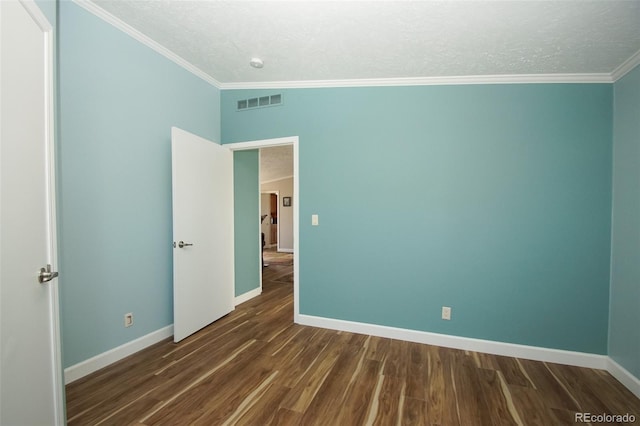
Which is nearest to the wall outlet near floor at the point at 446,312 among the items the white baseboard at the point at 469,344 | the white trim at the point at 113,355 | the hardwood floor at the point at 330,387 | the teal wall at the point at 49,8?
the white baseboard at the point at 469,344

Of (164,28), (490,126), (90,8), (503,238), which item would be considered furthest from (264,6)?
(503,238)

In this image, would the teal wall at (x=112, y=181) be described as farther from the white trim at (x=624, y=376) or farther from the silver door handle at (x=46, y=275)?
the white trim at (x=624, y=376)

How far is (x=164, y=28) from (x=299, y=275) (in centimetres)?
263

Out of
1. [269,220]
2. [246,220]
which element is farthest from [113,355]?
[269,220]

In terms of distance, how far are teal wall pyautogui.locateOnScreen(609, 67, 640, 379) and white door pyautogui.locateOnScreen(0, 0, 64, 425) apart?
3749 millimetres

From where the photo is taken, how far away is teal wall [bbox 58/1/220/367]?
187 cm

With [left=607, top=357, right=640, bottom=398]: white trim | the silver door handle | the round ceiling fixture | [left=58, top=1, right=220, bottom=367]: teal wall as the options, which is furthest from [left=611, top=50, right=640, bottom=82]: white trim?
the silver door handle

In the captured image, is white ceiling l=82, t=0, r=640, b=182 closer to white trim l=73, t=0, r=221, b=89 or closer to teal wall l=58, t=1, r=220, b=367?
white trim l=73, t=0, r=221, b=89

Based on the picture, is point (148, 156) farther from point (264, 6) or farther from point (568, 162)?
point (568, 162)

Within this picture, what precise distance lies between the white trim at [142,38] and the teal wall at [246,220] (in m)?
1.02

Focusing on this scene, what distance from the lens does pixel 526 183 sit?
92.9 inches

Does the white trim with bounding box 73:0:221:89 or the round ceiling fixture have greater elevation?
the white trim with bounding box 73:0:221:89

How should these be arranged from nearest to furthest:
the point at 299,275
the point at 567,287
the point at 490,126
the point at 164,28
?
the point at 164,28, the point at 567,287, the point at 490,126, the point at 299,275

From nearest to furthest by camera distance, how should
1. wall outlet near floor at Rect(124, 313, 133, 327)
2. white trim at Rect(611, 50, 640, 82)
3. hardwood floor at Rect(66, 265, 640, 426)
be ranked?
hardwood floor at Rect(66, 265, 640, 426) → white trim at Rect(611, 50, 640, 82) → wall outlet near floor at Rect(124, 313, 133, 327)
